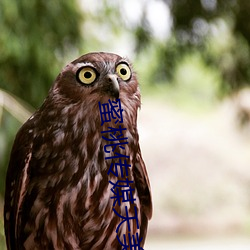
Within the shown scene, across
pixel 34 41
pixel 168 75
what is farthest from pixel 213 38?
pixel 34 41

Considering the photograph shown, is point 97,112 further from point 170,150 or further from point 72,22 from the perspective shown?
point 170,150

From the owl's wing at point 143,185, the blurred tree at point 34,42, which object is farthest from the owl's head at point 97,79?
the blurred tree at point 34,42

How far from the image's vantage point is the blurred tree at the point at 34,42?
1.76m

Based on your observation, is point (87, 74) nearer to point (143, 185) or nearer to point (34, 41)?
point (143, 185)

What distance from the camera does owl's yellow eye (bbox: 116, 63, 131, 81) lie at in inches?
30.4

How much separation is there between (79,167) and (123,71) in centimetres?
15

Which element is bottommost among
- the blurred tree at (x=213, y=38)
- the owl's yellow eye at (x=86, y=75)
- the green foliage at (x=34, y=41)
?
the owl's yellow eye at (x=86, y=75)

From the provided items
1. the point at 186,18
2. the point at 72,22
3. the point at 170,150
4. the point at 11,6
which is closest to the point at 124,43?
the point at 186,18

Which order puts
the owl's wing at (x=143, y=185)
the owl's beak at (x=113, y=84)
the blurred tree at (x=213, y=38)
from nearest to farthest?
the owl's beak at (x=113, y=84)
the owl's wing at (x=143, y=185)
the blurred tree at (x=213, y=38)

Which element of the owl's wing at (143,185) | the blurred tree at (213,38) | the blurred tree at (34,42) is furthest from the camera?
the blurred tree at (213,38)

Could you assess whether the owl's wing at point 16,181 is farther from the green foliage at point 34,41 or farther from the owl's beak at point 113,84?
the green foliage at point 34,41

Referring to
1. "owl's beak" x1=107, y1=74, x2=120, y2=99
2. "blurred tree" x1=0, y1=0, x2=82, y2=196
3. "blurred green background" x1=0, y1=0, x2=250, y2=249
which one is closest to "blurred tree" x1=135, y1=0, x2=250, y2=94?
"blurred green background" x1=0, y1=0, x2=250, y2=249

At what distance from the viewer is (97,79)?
30.3 inches

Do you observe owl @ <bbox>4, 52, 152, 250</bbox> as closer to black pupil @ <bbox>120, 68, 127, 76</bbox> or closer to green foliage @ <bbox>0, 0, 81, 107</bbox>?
black pupil @ <bbox>120, 68, 127, 76</bbox>
